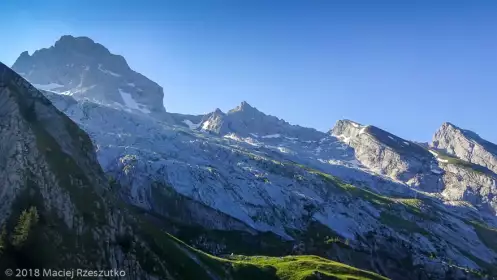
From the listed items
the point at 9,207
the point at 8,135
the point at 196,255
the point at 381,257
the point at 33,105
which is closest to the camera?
the point at 9,207

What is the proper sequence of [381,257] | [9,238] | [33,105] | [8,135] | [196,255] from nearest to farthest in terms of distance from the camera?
[9,238]
[8,135]
[33,105]
[196,255]
[381,257]

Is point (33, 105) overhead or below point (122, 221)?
overhead

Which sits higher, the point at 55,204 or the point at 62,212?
the point at 55,204

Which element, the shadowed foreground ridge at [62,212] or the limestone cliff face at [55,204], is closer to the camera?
the limestone cliff face at [55,204]

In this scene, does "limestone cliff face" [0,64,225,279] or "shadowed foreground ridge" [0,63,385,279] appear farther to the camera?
"shadowed foreground ridge" [0,63,385,279]

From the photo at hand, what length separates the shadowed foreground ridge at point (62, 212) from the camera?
2867 inches

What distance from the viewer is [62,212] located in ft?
261

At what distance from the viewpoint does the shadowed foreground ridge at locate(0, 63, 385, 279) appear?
7281cm

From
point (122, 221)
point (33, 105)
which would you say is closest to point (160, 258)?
point (122, 221)

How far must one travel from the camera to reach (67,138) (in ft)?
307

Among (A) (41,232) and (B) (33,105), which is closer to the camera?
(A) (41,232)

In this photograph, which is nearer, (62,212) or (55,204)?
(62,212)

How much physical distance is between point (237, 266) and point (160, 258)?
74.4ft

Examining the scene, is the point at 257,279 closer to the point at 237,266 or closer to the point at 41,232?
the point at 237,266
